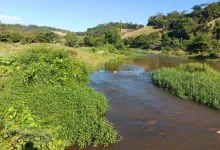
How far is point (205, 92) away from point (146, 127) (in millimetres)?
6497

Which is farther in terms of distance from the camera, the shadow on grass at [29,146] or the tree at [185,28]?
the tree at [185,28]

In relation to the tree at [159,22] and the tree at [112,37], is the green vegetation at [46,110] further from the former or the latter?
the tree at [159,22]

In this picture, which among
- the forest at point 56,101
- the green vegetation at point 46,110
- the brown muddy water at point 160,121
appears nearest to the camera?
the green vegetation at point 46,110

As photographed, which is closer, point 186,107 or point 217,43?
point 186,107

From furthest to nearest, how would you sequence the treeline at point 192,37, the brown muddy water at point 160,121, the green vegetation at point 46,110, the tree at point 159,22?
the tree at point 159,22, the treeline at point 192,37, the brown muddy water at point 160,121, the green vegetation at point 46,110

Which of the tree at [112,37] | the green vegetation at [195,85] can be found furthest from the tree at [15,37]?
the green vegetation at [195,85]

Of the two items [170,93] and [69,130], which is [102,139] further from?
[170,93]

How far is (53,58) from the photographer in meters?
14.8

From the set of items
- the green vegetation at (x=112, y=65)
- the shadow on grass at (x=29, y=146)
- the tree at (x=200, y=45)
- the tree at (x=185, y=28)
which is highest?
the tree at (x=185, y=28)

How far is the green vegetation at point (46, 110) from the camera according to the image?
6.96 meters

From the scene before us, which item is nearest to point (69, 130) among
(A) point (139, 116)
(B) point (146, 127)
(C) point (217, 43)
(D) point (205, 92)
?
(B) point (146, 127)

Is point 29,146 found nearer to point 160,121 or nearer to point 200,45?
point 160,121

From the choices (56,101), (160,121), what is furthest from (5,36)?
(160,121)

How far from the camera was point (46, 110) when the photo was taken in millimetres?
8891
